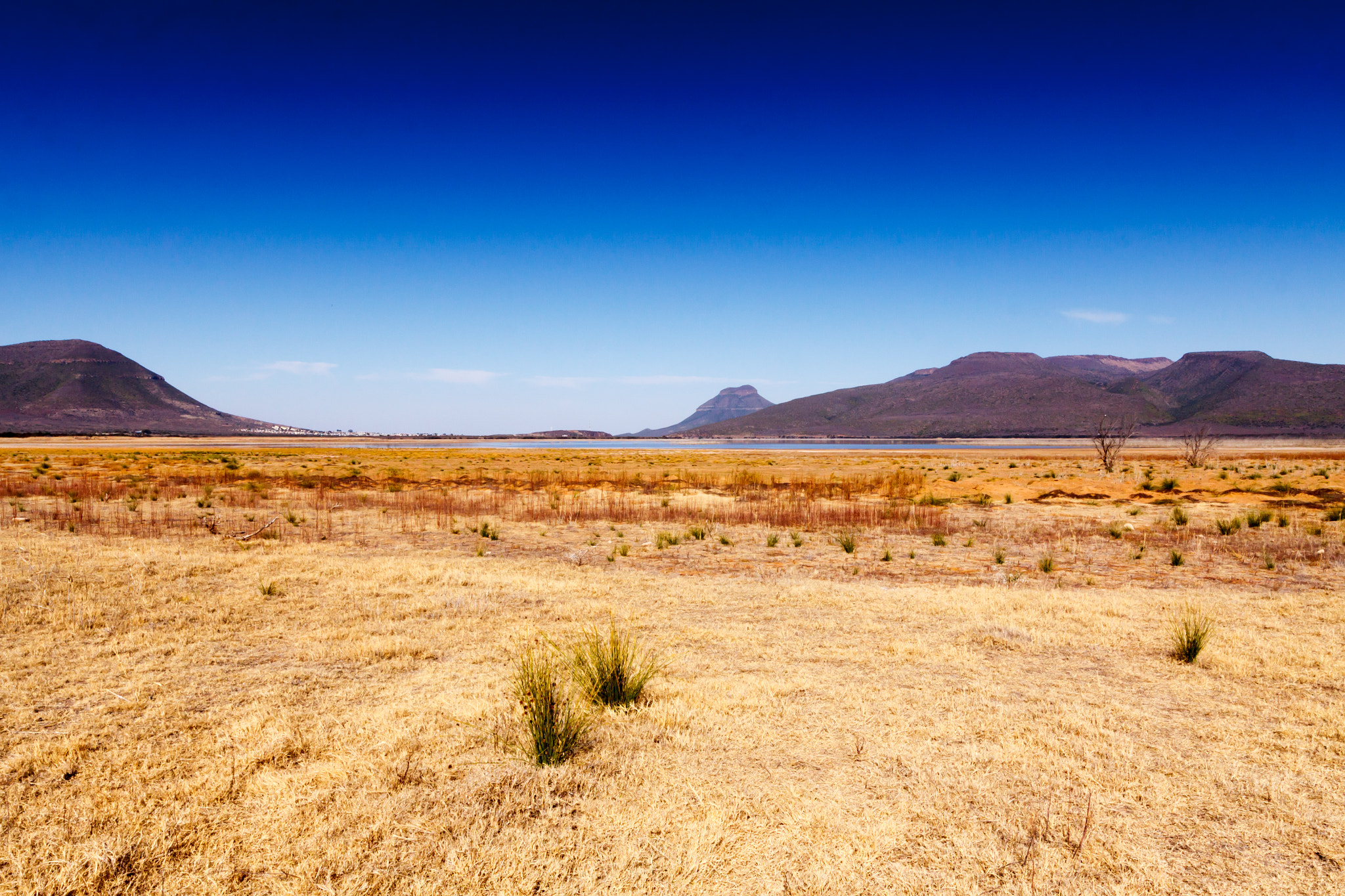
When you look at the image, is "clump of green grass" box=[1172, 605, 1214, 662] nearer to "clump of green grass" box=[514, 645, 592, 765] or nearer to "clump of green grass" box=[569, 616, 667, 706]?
"clump of green grass" box=[569, 616, 667, 706]

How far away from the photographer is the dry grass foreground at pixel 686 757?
344cm

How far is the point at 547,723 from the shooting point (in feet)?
15.3

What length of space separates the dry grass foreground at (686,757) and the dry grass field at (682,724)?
0.03 meters

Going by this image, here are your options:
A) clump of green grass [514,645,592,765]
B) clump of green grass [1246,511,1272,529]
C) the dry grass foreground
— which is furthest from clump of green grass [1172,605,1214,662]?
clump of green grass [1246,511,1272,529]

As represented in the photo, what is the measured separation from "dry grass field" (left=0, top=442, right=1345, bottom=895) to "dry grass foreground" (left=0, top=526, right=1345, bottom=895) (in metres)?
0.03

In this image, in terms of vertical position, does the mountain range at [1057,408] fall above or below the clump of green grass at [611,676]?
above

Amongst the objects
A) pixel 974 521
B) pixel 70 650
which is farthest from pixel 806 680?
pixel 974 521

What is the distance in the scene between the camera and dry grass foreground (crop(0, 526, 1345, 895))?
3.44 m

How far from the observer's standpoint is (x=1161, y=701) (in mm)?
5809

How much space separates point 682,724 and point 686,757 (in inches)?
20.8

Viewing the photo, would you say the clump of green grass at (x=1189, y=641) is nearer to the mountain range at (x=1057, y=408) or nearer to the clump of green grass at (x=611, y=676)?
the clump of green grass at (x=611, y=676)

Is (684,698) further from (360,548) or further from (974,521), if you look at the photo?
(974,521)

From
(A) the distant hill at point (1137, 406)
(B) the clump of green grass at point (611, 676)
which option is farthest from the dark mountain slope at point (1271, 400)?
(B) the clump of green grass at point (611, 676)

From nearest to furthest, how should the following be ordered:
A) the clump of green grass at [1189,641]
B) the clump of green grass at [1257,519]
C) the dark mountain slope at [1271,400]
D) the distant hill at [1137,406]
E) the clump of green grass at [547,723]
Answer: the clump of green grass at [547,723] < the clump of green grass at [1189,641] < the clump of green grass at [1257,519] < the dark mountain slope at [1271,400] < the distant hill at [1137,406]
